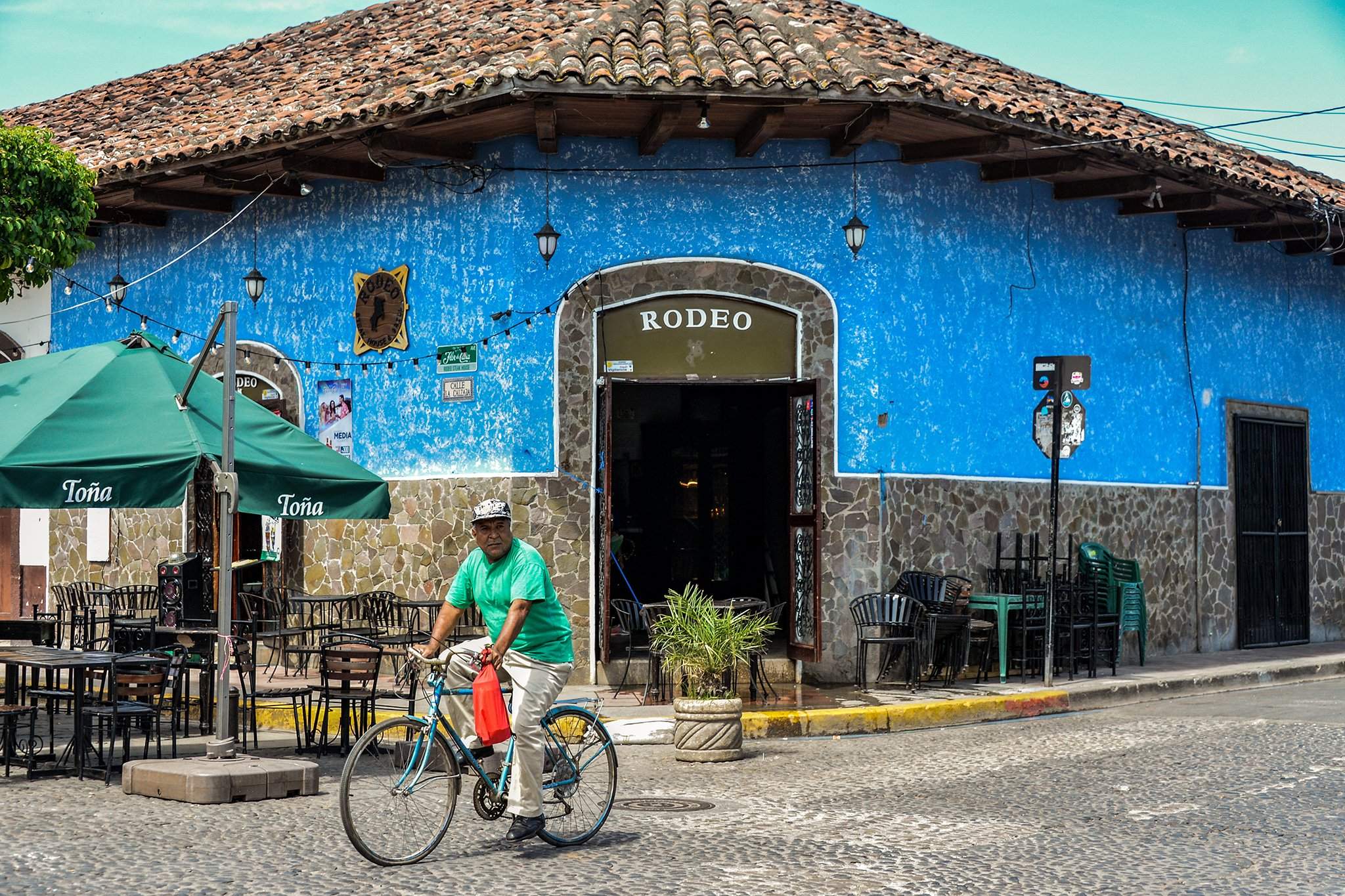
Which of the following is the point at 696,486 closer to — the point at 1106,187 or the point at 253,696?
the point at 1106,187

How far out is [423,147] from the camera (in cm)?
1485

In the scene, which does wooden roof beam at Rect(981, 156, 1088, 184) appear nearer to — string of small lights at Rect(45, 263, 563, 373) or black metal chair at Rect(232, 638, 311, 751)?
string of small lights at Rect(45, 263, 563, 373)

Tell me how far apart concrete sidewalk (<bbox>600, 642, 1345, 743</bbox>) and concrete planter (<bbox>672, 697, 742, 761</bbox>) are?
3.46ft

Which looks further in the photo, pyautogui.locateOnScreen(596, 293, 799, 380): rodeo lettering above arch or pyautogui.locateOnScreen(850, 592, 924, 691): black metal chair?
pyautogui.locateOnScreen(596, 293, 799, 380): rodeo lettering above arch

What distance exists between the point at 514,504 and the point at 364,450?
2.20 meters

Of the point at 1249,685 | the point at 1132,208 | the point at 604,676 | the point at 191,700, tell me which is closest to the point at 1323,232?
the point at 1132,208

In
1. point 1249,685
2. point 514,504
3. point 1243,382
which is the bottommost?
point 1249,685

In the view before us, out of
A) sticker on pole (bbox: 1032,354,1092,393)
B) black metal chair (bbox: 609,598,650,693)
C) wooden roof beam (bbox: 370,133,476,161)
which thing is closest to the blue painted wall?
wooden roof beam (bbox: 370,133,476,161)

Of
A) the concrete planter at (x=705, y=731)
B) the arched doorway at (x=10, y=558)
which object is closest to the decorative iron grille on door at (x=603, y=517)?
the concrete planter at (x=705, y=731)

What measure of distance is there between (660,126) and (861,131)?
197 centimetres

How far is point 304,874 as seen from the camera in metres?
6.78

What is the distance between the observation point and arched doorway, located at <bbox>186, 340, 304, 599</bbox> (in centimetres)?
1639

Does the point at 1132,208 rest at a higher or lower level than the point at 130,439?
higher

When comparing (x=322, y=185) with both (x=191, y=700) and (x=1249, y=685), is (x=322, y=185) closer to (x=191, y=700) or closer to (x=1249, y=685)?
(x=191, y=700)
